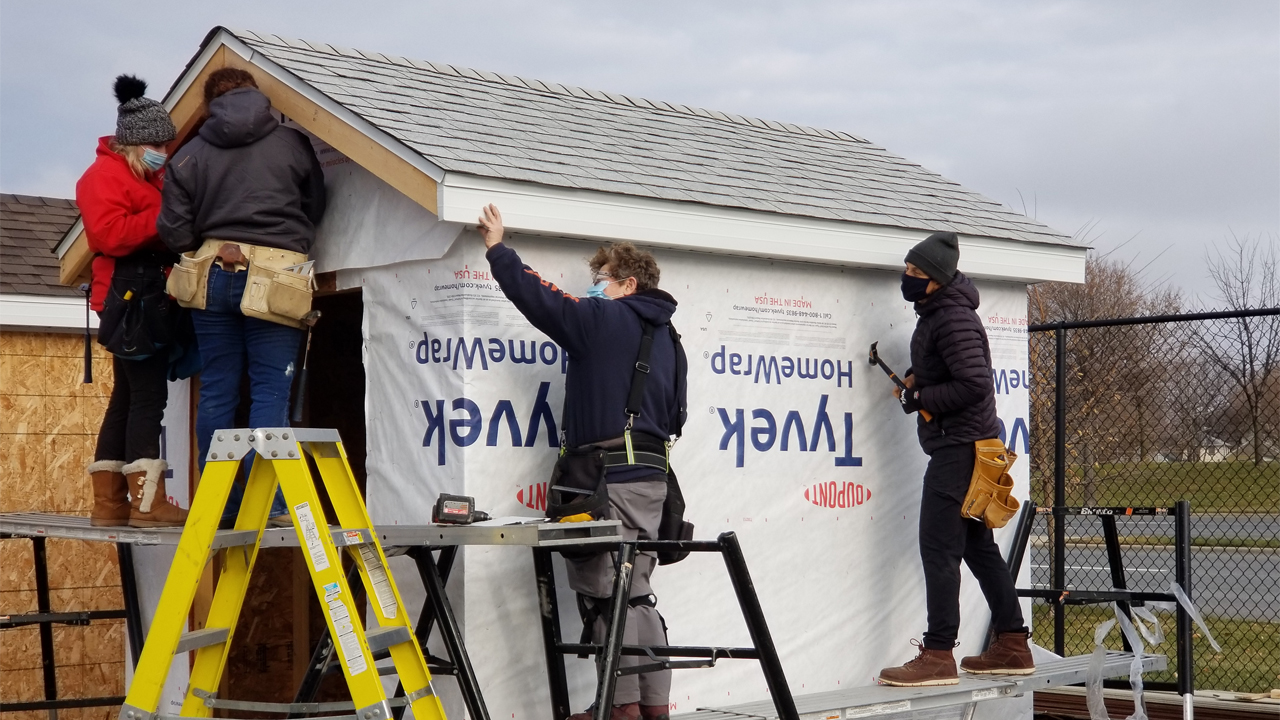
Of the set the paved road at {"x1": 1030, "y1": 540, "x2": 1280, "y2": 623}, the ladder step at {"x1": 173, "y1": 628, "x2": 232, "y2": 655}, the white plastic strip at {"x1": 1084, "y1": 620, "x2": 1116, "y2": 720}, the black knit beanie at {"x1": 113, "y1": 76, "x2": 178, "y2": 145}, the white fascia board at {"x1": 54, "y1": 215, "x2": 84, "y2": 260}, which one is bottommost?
the paved road at {"x1": 1030, "y1": 540, "x2": 1280, "y2": 623}

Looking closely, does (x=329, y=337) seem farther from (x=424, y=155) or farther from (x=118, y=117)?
(x=424, y=155)

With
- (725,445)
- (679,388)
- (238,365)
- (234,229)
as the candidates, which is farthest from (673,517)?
(234,229)

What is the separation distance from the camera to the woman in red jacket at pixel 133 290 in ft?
17.9

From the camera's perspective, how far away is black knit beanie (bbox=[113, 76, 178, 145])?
5555mm

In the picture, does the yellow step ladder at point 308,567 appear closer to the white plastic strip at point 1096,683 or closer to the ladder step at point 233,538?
the ladder step at point 233,538

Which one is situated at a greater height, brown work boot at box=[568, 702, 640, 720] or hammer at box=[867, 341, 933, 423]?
hammer at box=[867, 341, 933, 423]

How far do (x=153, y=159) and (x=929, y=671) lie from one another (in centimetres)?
411

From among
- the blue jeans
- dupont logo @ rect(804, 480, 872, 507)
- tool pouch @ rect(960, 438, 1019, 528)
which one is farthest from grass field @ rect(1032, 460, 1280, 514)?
the blue jeans

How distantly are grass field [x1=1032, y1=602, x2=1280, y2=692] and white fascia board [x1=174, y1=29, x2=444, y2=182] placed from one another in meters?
5.99

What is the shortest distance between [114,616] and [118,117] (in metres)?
2.56

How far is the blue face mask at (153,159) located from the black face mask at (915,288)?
335cm

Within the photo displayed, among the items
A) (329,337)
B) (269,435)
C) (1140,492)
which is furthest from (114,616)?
(1140,492)

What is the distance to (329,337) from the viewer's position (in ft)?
24.2

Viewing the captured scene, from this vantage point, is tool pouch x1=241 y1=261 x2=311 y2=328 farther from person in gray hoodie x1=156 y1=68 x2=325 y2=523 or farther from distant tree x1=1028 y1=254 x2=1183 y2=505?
distant tree x1=1028 y1=254 x2=1183 y2=505
